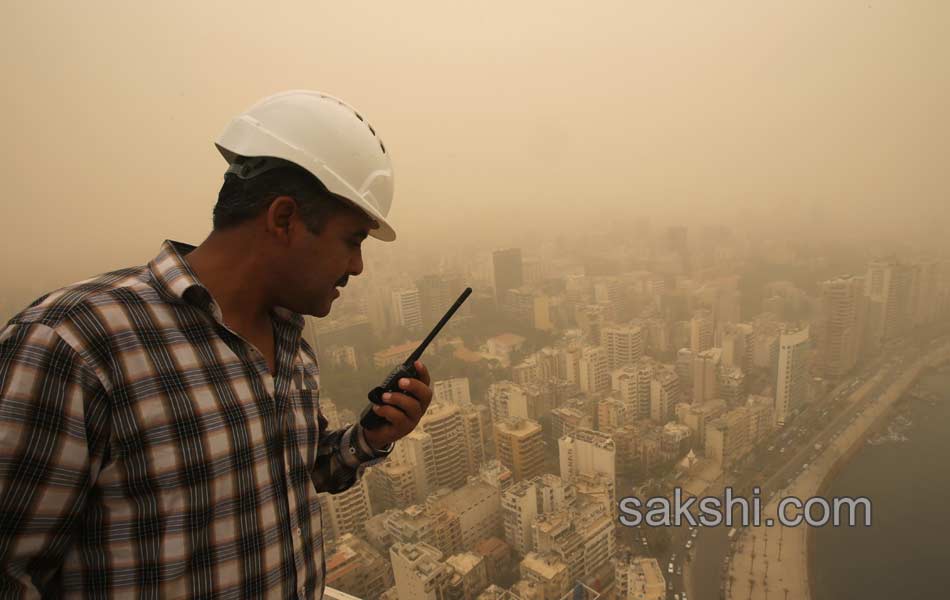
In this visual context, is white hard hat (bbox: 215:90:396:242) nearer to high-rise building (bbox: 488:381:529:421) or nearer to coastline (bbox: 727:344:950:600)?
coastline (bbox: 727:344:950:600)

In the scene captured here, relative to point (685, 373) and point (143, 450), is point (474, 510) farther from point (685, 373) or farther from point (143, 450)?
point (143, 450)

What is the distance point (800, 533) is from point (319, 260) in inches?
119

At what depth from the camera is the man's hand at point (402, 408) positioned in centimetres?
64

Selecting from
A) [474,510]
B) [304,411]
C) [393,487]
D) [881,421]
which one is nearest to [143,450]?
[304,411]

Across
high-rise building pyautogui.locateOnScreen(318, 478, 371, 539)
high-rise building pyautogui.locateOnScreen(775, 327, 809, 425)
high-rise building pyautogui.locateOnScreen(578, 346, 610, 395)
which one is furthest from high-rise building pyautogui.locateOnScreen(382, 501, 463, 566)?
high-rise building pyautogui.locateOnScreen(775, 327, 809, 425)

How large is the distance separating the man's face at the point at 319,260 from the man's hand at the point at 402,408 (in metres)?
0.18

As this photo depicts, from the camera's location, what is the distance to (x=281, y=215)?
0.47 metres

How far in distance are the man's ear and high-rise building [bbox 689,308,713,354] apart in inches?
156

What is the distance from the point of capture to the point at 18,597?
0.33m

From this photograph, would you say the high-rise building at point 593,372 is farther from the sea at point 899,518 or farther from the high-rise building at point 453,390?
the sea at point 899,518

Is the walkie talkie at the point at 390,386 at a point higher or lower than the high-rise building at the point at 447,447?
higher

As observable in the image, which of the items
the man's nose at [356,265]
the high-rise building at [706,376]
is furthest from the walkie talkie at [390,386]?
the high-rise building at [706,376]

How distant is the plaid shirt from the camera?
12.6 inches

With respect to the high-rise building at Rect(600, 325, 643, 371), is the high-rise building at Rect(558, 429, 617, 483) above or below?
below
